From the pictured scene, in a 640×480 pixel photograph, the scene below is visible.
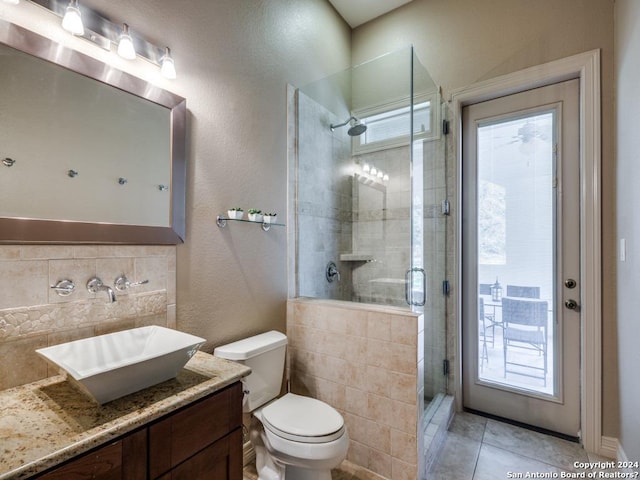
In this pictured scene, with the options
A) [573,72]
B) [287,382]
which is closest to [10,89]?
[287,382]

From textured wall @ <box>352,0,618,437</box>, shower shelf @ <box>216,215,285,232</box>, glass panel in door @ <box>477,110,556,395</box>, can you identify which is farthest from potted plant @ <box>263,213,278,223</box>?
textured wall @ <box>352,0,618,437</box>

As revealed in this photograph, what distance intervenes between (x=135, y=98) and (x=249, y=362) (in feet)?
4.51

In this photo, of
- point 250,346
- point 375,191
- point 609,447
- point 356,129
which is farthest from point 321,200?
point 609,447

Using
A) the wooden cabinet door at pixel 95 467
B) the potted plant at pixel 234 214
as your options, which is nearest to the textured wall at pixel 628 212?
the potted plant at pixel 234 214

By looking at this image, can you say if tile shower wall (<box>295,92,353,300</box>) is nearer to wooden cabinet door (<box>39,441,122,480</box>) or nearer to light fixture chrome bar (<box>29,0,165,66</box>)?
light fixture chrome bar (<box>29,0,165,66</box>)

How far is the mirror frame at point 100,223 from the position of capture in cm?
109

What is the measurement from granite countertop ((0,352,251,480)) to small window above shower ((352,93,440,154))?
198 cm

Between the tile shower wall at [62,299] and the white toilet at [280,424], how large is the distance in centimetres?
50

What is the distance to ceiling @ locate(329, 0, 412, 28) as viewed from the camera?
273 cm

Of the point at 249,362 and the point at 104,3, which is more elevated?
the point at 104,3

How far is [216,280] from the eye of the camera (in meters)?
1.76

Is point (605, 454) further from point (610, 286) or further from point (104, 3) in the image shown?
point (104, 3)

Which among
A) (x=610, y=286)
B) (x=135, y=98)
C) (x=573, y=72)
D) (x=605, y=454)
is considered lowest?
(x=605, y=454)

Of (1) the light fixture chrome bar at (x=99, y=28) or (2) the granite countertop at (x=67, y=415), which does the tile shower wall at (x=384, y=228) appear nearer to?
(2) the granite countertop at (x=67, y=415)
